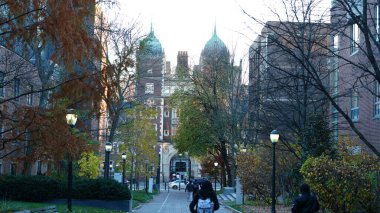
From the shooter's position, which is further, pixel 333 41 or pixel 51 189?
pixel 51 189

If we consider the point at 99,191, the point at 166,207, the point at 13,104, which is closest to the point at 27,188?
the point at 99,191

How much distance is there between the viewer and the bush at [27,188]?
31.0 m

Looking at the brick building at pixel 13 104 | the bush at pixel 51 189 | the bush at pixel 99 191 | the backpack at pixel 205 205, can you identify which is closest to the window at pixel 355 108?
the bush at pixel 51 189

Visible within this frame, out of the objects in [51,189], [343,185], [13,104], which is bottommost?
[51,189]

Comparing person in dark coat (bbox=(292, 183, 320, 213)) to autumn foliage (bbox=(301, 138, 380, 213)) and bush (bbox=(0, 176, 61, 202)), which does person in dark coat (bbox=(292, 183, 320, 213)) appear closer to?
autumn foliage (bbox=(301, 138, 380, 213))

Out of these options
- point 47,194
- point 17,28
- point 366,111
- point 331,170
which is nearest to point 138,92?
point 47,194

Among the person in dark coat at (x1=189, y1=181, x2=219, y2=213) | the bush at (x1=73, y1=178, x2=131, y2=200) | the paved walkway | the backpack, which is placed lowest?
the paved walkway

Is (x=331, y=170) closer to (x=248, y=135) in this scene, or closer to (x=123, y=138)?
(x=248, y=135)

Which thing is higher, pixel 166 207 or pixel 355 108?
pixel 355 108

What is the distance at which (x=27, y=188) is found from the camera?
102 feet

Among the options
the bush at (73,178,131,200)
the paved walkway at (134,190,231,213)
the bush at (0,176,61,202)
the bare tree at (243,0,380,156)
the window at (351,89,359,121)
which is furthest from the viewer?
the paved walkway at (134,190,231,213)

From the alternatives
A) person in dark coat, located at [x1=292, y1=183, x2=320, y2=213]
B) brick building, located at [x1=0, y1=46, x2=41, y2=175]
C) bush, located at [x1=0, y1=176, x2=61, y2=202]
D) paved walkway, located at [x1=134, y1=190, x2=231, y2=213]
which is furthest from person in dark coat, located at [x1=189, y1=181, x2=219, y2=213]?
paved walkway, located at [x1=134, y1=190, x2=231, y2=213]

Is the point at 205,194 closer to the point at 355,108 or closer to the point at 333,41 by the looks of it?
the point at 333,41

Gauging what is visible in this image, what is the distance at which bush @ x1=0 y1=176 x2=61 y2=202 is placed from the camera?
31.0 metres
